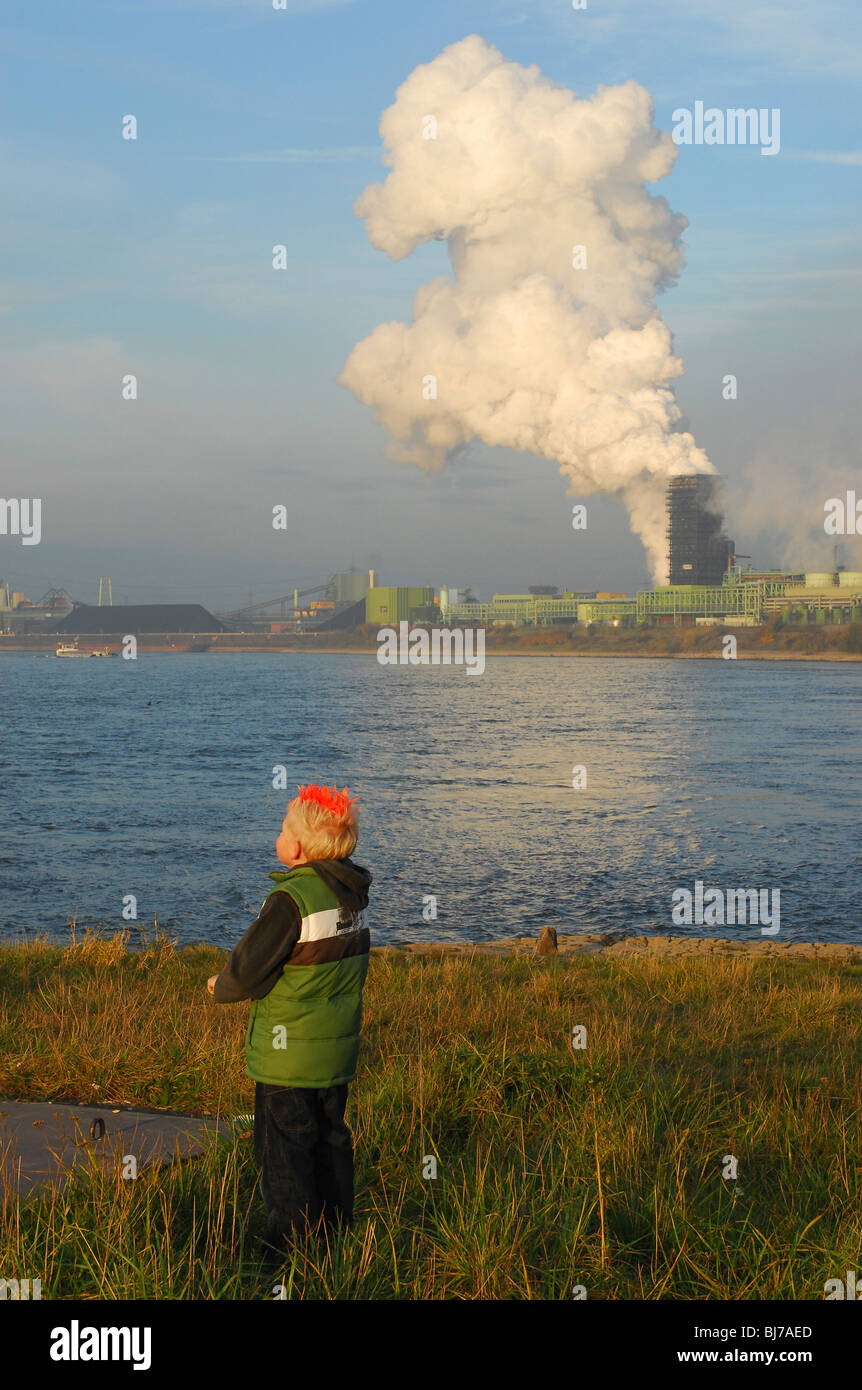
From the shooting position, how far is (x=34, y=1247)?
435cm

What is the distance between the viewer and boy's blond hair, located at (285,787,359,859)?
4.46 metres

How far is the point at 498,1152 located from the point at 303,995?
205 centimetres

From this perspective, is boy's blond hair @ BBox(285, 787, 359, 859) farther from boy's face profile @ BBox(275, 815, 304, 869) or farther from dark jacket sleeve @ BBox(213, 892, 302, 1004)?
dark jacket sleeve @ BBox(213, 892, 302, 1004)

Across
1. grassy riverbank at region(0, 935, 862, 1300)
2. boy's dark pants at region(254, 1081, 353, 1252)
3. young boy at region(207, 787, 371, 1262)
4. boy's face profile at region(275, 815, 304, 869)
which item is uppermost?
boy's face profile at region(275, 815, 304, 869)

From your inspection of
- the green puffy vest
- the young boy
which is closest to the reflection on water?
the young boy

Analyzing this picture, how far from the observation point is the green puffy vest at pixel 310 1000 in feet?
14.5

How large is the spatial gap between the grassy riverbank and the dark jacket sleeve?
0.86 metres

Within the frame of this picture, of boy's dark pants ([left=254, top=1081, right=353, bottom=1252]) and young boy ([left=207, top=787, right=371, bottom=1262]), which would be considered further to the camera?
boy's dark pants ([left=254, top=1081, right=353, bottom=1252])

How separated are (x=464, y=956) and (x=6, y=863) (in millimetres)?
14628

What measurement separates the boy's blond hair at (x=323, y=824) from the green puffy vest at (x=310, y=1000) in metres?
0.10

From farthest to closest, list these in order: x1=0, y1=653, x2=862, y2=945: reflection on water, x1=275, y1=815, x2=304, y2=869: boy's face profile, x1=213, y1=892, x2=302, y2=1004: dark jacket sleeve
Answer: x1=0, y1=653, x2=862, y2=945: reflection on water, x1=275, y1=815, x2=304, y2=869: boy's face profile, x1=213, y1=892, x2=302, y2=1004: dark jacket sleeve

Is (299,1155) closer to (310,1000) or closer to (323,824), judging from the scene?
(310,1000)

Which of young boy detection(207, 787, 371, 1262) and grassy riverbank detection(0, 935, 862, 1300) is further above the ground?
young boy detection(207, 787, 371, 1262)
